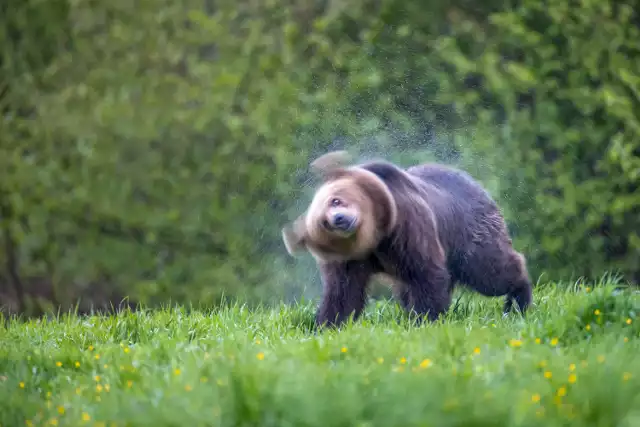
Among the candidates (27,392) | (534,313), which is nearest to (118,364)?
(27,392)

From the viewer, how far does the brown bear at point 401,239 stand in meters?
5.22

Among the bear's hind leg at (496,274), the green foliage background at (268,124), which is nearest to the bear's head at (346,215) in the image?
the bear's hind leg at (496,274)

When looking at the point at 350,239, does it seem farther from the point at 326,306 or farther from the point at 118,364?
the point at 118,364

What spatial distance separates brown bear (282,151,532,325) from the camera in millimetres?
5223

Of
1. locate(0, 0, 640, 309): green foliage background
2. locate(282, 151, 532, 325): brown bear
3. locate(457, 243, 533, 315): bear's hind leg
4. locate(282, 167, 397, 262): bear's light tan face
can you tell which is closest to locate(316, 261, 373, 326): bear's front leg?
locate(282, 151, 532, 325): brown bear

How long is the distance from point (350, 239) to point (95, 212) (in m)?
3.61

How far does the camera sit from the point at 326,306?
18.0ft

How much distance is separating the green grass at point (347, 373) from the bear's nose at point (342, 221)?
1.82 feet

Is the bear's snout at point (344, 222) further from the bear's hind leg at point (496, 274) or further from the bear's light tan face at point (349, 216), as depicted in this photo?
the bear's hind leg at point (496, 274)

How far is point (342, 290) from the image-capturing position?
5461 mm

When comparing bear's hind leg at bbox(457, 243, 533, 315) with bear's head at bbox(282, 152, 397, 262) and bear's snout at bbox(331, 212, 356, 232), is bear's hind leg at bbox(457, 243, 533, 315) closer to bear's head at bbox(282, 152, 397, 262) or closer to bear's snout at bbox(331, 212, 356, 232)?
bear's head at bbox(282, 152, 397, 262)

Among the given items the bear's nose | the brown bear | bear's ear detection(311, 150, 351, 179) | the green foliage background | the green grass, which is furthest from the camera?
the green foliage background

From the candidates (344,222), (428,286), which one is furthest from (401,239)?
(344,222)

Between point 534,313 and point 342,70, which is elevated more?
point 342,70
